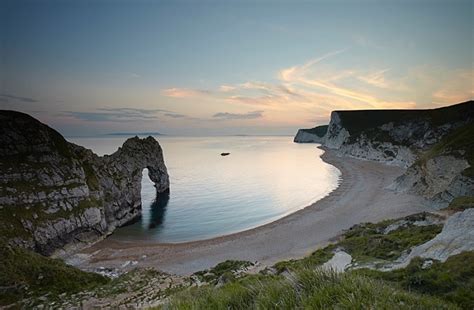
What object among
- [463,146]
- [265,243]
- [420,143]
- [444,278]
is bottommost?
[265,243]

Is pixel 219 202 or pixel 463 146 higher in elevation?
pixel 463 146

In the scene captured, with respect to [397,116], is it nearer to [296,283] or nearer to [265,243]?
[265,243]

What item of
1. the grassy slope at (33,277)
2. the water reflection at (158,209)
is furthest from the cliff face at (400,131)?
the grassy slope at (33,277)

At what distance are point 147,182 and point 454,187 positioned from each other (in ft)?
214

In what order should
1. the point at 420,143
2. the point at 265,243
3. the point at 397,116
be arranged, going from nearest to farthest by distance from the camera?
1. the point at 265,243
2. the point at 420,143
3. the point at 397,116

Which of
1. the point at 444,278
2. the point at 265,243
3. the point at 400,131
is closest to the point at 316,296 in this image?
the point at 444,278

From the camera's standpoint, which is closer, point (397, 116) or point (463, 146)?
point (463, 146)

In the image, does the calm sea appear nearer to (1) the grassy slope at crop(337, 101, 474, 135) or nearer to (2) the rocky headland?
(2) the rocky headland

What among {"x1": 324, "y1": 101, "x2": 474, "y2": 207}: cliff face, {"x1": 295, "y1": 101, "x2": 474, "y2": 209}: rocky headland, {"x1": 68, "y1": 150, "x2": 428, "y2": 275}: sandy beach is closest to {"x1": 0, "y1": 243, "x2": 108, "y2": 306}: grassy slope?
{"x1": 68, "y1": 150, "x2": 428, "y2": 275}: sandy beach

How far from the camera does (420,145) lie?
95.2m

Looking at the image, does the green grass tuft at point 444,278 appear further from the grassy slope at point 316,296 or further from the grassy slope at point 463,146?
the grassy slope at point 463,146

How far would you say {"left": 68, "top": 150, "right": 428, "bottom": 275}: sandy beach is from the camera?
94.0 ft

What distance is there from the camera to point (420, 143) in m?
96.3

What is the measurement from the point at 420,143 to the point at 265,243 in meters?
88.5
